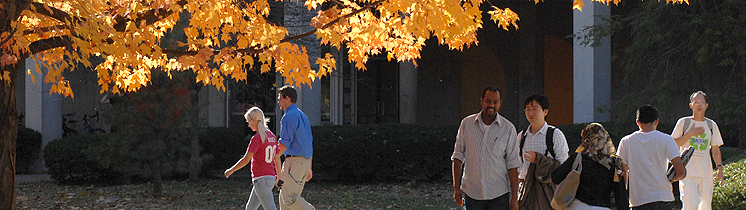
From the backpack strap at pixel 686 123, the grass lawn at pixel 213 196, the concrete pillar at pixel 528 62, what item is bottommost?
the grass lawn at pixel 213 196

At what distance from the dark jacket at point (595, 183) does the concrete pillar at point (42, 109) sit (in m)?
12.9

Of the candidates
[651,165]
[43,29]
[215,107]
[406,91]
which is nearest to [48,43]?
[43,29]

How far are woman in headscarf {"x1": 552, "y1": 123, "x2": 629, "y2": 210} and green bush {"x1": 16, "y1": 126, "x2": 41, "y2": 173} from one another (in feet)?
42.9

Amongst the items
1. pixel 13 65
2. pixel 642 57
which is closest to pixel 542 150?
pixel 13 65

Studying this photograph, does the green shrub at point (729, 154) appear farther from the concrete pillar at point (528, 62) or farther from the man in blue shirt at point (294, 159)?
the concrete pillar at point (528, 62)

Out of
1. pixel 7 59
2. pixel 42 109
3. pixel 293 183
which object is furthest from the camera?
pixel 42 109

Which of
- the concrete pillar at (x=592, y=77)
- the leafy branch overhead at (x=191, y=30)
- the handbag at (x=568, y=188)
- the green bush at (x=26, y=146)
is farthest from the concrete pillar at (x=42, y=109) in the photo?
the handbag at (x=568, y=188)

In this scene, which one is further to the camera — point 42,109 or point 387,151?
point 42,109

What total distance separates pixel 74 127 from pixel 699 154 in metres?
15.8

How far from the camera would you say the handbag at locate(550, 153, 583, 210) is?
4.27 m

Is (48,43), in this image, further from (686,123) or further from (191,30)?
(686,123)

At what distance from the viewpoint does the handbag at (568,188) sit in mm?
4273

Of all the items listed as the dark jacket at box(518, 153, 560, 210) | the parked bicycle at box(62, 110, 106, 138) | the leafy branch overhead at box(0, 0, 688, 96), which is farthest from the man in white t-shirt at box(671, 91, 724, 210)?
the parked bicycle at box(62, 110, 106, 138)

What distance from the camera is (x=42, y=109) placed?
14.4 m
